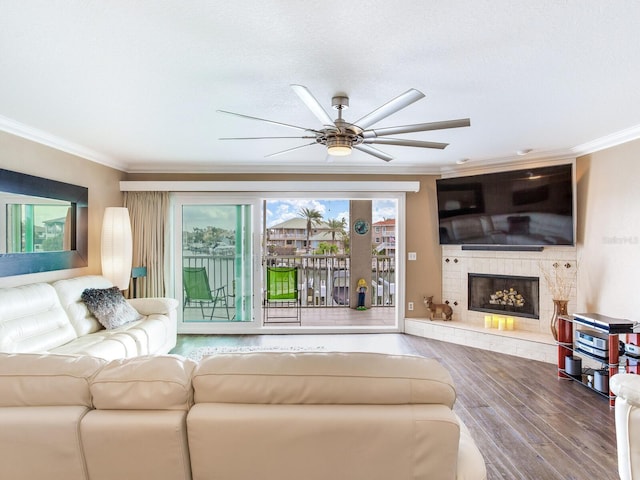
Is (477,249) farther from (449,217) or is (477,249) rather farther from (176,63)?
(176,63)

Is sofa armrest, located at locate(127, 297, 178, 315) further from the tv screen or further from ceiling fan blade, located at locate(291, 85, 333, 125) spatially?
the tv screen

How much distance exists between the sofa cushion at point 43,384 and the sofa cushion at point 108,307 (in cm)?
254

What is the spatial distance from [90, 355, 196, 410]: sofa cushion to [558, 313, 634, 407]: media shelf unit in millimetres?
3448

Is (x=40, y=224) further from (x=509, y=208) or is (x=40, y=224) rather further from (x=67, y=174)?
(x=509, y=208)

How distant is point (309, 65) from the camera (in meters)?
2.10

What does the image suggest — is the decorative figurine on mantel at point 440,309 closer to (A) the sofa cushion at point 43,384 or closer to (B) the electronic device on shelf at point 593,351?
(B) the electronic device on shelf at point 593,351

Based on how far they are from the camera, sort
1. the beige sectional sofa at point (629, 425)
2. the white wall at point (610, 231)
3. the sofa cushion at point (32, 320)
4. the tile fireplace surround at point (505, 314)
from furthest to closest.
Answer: the tile fireplace surround at point (505, 314) → the white wall at point (610, 231) → the sofa cushion at point (32, 320) → the beige sectional sofa at point (629, 425)

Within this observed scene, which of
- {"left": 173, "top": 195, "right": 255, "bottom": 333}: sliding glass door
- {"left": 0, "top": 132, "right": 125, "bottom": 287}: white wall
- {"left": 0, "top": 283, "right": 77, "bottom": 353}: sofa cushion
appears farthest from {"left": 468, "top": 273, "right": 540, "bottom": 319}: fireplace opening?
{"left": 0, "top": 132, "right": 125, "bottom": 287}: white wall

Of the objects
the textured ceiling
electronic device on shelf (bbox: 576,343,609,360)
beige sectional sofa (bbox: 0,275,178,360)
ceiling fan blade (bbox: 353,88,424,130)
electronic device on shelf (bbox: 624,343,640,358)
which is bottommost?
electronic device on shelf (bbox: 576,343,609,360)

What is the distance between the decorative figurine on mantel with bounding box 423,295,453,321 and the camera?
16.1 ft

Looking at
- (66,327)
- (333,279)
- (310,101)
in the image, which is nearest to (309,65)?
(310,101)

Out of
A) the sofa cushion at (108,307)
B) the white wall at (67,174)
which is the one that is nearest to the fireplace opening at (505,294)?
the sofa cushion at (108,307)

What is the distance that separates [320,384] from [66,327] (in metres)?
3.04

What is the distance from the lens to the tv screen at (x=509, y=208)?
4.07 meters
